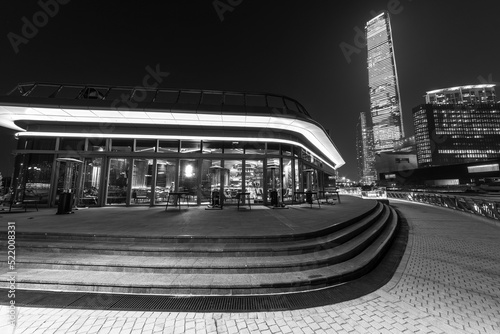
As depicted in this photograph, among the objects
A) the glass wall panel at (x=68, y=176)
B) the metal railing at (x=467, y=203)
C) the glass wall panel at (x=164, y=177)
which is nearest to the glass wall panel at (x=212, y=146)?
the glass wall panel at (x=164, y=177)

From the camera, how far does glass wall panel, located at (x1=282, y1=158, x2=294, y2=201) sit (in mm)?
11750

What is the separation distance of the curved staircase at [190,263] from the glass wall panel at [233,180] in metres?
6.68

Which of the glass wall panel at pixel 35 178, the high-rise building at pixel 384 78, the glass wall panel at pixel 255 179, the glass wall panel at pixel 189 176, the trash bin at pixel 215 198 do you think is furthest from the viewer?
the high-rise building at pixel 384 78

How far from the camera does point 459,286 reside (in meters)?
3.32

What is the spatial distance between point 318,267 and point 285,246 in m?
0.72

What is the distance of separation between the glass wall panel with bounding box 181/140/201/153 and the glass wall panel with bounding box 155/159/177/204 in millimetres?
876

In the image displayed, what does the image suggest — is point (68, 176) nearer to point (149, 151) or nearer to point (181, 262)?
point (149, 151)

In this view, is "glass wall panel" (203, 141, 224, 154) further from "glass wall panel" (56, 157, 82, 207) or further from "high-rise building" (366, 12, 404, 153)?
"high-rise building" (366, 12, 404, 153)

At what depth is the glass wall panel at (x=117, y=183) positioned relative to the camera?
10.5 m

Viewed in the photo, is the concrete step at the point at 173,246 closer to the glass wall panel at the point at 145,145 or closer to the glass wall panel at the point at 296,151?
the glass wall panel at the point at 145,145

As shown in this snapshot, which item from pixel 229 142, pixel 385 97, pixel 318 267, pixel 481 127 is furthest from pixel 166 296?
pixel 385 97

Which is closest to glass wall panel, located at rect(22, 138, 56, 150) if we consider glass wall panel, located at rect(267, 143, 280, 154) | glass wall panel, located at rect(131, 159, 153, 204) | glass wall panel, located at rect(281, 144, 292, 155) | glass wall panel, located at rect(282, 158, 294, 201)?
glass wall panel, located at rect(131, 159, 153, 204)

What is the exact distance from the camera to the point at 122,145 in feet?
35.4

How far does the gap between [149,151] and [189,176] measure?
8.55 ft
